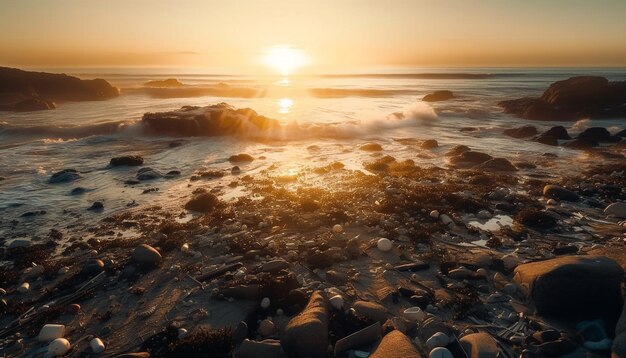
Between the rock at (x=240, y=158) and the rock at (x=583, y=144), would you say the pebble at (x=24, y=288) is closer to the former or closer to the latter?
the rock at (x=240, y=158)

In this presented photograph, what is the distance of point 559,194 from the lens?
32.3 ft

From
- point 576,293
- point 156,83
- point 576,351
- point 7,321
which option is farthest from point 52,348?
point 156,83

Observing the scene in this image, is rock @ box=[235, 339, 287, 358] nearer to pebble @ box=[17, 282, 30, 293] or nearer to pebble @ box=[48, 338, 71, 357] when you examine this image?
pebble @ box=[48, 338, 71, 357]

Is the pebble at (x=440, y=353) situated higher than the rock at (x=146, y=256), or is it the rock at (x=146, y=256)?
the rock at (x=146, y=256)

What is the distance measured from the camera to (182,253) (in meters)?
7.22

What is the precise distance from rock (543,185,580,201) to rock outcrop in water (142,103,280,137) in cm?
1596

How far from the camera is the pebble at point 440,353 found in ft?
13.7

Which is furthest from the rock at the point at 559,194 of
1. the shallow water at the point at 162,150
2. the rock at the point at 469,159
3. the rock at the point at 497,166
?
the shallow water at the point at 162,150

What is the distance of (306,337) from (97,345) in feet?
9.13

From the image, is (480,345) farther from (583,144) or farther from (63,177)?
(583,144)

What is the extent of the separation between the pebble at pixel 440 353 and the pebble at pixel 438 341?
0.19 meters

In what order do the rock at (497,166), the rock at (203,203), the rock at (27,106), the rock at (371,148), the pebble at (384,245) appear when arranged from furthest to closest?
the rock at (27,106), the rock at (371,148), the rock at (497,166), the rock at (203,203), the pebble at (384,245)

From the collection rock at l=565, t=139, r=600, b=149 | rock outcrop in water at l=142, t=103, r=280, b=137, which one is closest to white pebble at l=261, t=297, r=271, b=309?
rock outcrop in water at l=142, t=103, r=280, b=137

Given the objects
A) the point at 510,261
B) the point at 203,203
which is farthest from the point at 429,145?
the point at 203,203
